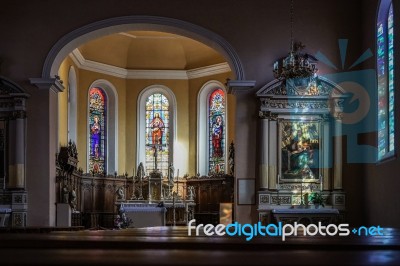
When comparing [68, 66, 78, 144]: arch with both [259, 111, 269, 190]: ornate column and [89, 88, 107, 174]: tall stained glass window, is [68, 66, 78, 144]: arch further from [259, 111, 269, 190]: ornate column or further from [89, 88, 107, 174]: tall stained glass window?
[259, 111, 269, 190]: ornate column

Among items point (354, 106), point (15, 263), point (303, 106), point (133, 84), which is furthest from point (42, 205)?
point (15, 263)

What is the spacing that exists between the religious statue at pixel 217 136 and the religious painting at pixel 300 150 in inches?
292

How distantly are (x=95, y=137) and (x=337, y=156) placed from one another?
9.94 meters

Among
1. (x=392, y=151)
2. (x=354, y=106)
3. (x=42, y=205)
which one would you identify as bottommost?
(x=42, y=205)

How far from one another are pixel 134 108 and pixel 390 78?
11.3 m

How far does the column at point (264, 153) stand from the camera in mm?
15078

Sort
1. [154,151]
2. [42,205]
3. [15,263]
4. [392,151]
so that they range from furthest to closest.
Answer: [154,151] < [42,205] < [392,151] < [15,263]

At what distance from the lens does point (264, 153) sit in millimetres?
15195

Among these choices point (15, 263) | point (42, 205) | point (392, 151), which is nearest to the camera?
point (15, 263)

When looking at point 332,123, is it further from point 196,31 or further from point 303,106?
point 196,31

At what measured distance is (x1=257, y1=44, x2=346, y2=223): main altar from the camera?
15.1 m

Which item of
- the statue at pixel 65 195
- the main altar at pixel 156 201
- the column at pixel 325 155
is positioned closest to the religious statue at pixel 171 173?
the main altar at pixel 156 201

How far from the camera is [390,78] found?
45.5 ft

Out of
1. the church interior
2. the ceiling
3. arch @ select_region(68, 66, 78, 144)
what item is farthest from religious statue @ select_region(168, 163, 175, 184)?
the church interior
